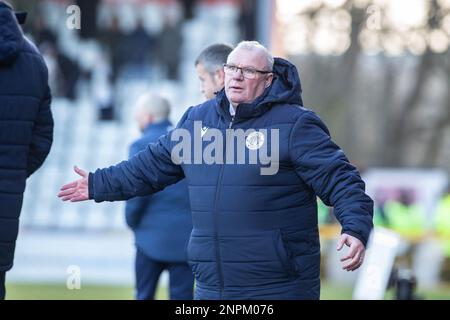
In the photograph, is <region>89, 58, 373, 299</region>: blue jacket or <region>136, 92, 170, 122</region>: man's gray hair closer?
<region>89, 58, 373, 299</region>: blue jacket

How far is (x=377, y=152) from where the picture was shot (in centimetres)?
3759

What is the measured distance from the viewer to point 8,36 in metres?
5.98

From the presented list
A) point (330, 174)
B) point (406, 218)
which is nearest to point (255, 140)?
point (330, 174)

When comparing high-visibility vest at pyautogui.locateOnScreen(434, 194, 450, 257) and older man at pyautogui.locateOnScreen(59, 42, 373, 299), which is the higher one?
older man at pyautogui.locateOnScreen(59, 42, 373, 299)

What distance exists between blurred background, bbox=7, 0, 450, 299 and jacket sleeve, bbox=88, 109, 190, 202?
350 cm

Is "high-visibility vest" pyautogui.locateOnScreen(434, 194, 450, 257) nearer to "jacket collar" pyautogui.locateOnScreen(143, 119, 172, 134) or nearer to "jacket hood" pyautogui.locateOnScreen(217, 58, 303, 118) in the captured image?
"jacket collar" pyautogui.locateOnScreen(143, 119, 172, 134)

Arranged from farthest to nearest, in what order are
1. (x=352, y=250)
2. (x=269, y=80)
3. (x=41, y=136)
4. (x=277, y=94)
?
1. (x=41, y=136)
2. (x=269, y=80)
3. (x=277, y=94)
4. (x=352, y=250)

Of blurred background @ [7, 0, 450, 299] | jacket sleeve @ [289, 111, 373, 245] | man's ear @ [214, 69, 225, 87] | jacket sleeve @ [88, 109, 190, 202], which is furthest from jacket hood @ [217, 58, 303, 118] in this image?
blurred background @ [7, 0, 450, 299]

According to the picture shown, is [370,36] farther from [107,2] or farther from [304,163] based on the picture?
[304,163]

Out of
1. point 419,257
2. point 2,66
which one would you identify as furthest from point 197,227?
point 419,257

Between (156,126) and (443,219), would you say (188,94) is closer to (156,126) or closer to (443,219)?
(443,219)

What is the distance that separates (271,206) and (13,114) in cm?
134

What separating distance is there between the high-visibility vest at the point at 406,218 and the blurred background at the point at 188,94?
2cm

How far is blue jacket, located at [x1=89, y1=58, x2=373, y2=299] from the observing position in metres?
5.61
